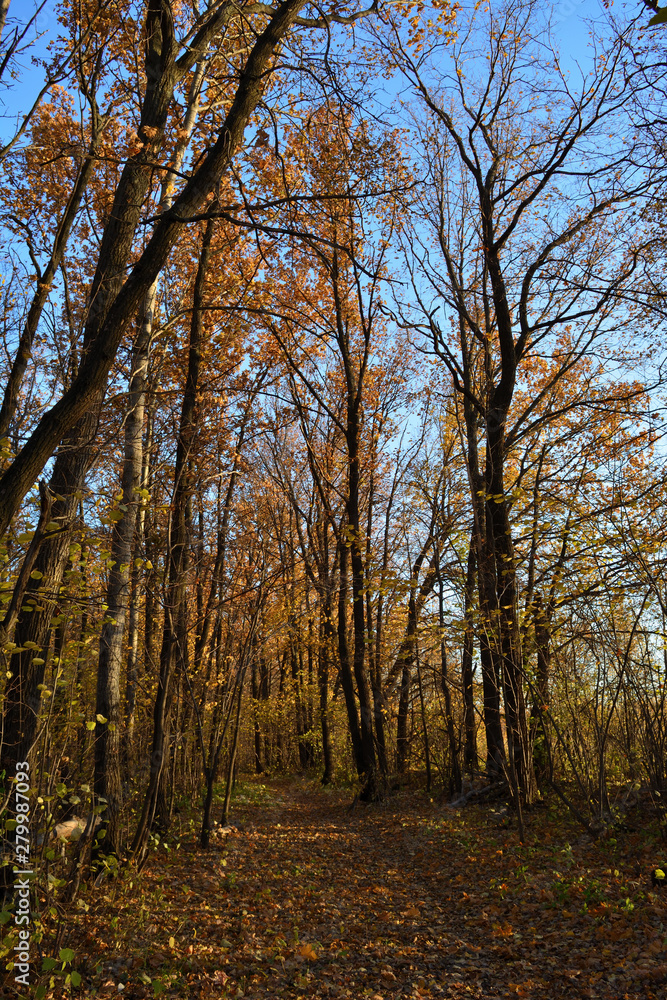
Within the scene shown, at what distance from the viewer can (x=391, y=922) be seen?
5188mm

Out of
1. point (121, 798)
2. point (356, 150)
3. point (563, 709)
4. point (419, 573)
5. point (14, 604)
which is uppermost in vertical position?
point (356, 150)

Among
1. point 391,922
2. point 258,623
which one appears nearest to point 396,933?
point 391,922

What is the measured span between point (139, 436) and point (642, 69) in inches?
255

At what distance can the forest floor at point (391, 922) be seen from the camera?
394 cm

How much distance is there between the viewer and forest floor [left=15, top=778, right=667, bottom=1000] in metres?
3.94

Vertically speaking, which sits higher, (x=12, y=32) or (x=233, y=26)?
(x=233, y=26)

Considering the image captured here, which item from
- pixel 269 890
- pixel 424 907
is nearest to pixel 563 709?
pixel 424 907

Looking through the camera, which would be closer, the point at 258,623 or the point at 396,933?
the point at 396,933

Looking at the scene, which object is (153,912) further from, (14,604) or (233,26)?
(233,26)

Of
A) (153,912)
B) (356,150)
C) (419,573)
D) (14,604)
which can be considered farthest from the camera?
(419,573)

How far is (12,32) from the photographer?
548 centimetres

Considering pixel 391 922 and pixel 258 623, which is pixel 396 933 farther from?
pixel 258 623

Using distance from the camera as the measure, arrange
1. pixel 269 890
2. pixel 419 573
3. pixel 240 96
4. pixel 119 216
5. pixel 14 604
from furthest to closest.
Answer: pixel 419 573 < pixel 269 890 < pixel 119 216 < pixel 240 96 < pixel 14 604

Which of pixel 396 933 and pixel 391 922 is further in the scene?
pixel 391 922
